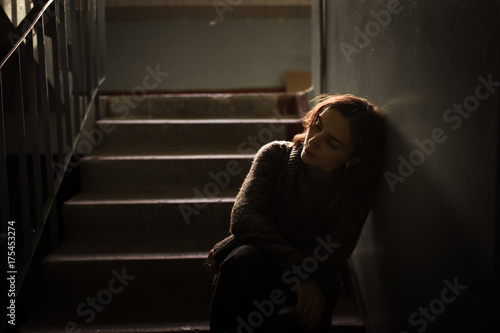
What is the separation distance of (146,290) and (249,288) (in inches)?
29.7

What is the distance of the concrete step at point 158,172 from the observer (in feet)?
7.10

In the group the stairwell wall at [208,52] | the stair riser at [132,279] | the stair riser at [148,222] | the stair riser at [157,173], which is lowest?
the stair riser at [132,279]

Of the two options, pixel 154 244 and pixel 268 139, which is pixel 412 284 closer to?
pixel 154 244

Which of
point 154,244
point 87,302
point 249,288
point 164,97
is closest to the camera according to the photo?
point 249,288

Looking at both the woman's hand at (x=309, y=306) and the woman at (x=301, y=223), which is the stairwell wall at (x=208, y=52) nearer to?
the woman at (x=301, y=223)

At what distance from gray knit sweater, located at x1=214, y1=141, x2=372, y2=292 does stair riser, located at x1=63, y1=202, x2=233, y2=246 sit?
634 mm

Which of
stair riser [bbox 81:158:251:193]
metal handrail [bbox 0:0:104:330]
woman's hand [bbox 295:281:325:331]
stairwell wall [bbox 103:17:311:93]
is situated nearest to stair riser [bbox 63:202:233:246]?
metal handrail [bbox 0:0:104:330]

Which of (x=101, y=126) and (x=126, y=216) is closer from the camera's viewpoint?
(x=126, y=216)

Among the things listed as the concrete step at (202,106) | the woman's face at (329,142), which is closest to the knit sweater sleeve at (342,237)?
the woman's face at (329,142)

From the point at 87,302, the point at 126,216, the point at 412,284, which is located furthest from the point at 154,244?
the point at 412,284

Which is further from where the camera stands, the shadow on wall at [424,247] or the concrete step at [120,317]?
the concrete step at [120,317]

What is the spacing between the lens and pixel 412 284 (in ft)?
3.61

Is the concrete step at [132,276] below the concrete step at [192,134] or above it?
below

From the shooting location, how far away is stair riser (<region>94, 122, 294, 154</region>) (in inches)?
95.5
